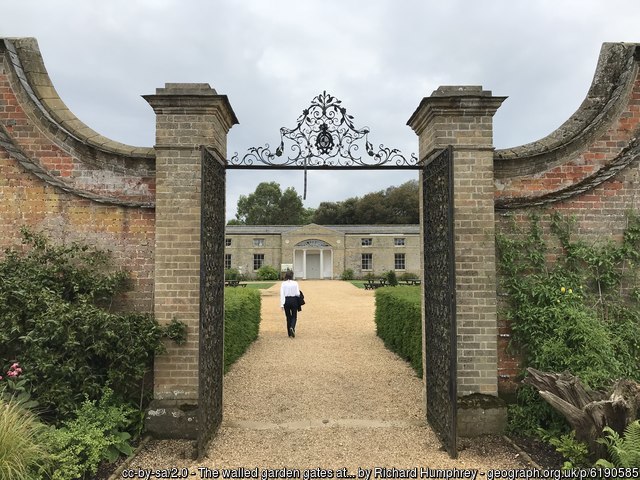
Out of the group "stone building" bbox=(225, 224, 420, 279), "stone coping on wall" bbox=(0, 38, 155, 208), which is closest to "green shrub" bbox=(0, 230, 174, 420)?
"stone coping on wall" bbox=(0, 38, 155, 208)

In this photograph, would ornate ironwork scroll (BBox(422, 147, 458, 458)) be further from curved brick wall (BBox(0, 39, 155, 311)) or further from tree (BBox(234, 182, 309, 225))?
tree (BBox(234, 182, 309, 225))

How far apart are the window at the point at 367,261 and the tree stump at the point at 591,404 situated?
40348 mm

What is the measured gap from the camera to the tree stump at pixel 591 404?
3.58 metres

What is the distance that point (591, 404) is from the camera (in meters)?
3.62

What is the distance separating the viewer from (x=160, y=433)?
15.1 ft

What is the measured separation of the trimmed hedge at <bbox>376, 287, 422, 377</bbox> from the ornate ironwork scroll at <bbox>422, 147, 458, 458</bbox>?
2.15 m

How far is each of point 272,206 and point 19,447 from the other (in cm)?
6279

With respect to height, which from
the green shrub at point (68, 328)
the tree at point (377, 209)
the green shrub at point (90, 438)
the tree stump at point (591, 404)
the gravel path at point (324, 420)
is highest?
the tree at point (377, 209)

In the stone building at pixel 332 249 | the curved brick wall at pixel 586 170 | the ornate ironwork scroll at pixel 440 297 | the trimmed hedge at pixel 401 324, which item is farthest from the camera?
the stone building at pixel 332 249

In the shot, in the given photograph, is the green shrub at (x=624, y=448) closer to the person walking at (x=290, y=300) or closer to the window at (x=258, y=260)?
the person walking at (x=290, y=300)

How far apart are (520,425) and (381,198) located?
187 ft

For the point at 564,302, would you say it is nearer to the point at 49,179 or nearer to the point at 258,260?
the point at 49,179

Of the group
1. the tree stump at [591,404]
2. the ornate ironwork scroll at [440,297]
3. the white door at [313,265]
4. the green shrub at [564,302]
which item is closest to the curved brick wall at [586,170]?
the green shrub at [564,302]

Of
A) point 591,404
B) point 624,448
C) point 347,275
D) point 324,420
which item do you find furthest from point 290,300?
point 347,275
